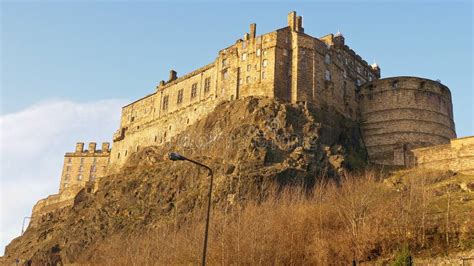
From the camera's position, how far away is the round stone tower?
69938 millimetres

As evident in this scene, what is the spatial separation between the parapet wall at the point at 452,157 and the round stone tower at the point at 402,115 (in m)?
5.89

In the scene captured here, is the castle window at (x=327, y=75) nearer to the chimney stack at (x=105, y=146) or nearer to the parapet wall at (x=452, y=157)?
the parapet wall at (x=452, y=157)

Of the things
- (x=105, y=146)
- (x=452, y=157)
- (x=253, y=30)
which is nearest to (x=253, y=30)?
(x=253, y=30)

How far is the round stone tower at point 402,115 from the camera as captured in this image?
2753 inches

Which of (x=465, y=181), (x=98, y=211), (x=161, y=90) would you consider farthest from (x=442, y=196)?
(x=161, y=90)

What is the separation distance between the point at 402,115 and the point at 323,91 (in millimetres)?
11193

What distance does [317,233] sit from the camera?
142 ft

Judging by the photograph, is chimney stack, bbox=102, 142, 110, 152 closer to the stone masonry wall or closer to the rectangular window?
Answer: the stone masonry wall

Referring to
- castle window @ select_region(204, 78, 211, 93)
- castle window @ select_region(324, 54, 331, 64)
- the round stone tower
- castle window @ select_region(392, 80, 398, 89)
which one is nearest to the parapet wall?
the round stone tower

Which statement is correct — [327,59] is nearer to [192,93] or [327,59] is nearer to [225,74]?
[225,74]

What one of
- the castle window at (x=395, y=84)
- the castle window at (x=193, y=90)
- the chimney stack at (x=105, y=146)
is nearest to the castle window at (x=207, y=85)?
the castle window at (x=193, y=90)

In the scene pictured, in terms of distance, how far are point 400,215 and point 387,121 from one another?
99.5 feet

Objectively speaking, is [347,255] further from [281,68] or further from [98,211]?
[98,211]

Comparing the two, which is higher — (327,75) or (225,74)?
(225,74)
